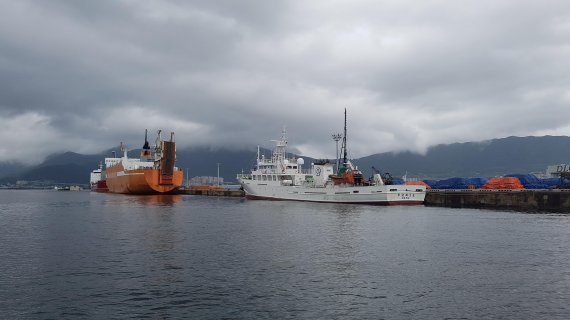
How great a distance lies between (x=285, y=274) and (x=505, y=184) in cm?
9286

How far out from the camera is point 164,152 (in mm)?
130625

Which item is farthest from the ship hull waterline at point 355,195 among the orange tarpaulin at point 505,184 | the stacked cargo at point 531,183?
the stacked cargo at point 531,183

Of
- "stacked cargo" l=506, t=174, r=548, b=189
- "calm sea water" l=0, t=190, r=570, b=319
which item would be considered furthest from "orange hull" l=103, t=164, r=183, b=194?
"stacked cargo" l=506, t=174, r=548, b=189

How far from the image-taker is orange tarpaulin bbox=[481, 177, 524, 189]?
99044 millimetres

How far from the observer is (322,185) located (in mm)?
94875

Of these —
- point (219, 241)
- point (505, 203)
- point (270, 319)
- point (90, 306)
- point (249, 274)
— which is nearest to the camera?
point (270, 319)

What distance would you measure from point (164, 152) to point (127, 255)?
10342 centimetres

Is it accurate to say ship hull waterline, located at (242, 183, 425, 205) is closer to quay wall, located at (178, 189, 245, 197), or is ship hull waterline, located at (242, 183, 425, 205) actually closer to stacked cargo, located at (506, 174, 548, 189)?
stacked cargo, located at (506, 174, 548, 189)

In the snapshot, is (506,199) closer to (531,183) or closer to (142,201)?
(531,183)

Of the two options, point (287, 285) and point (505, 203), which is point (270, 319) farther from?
point (505, 203)

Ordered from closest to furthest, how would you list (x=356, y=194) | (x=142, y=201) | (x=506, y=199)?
(x=506, y=199), (x=356, y=194), (x=142, y=201)

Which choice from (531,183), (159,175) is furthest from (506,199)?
(159,175)

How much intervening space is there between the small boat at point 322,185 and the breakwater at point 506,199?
672 cm

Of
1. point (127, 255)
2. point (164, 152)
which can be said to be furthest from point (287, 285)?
point (164, 152)
